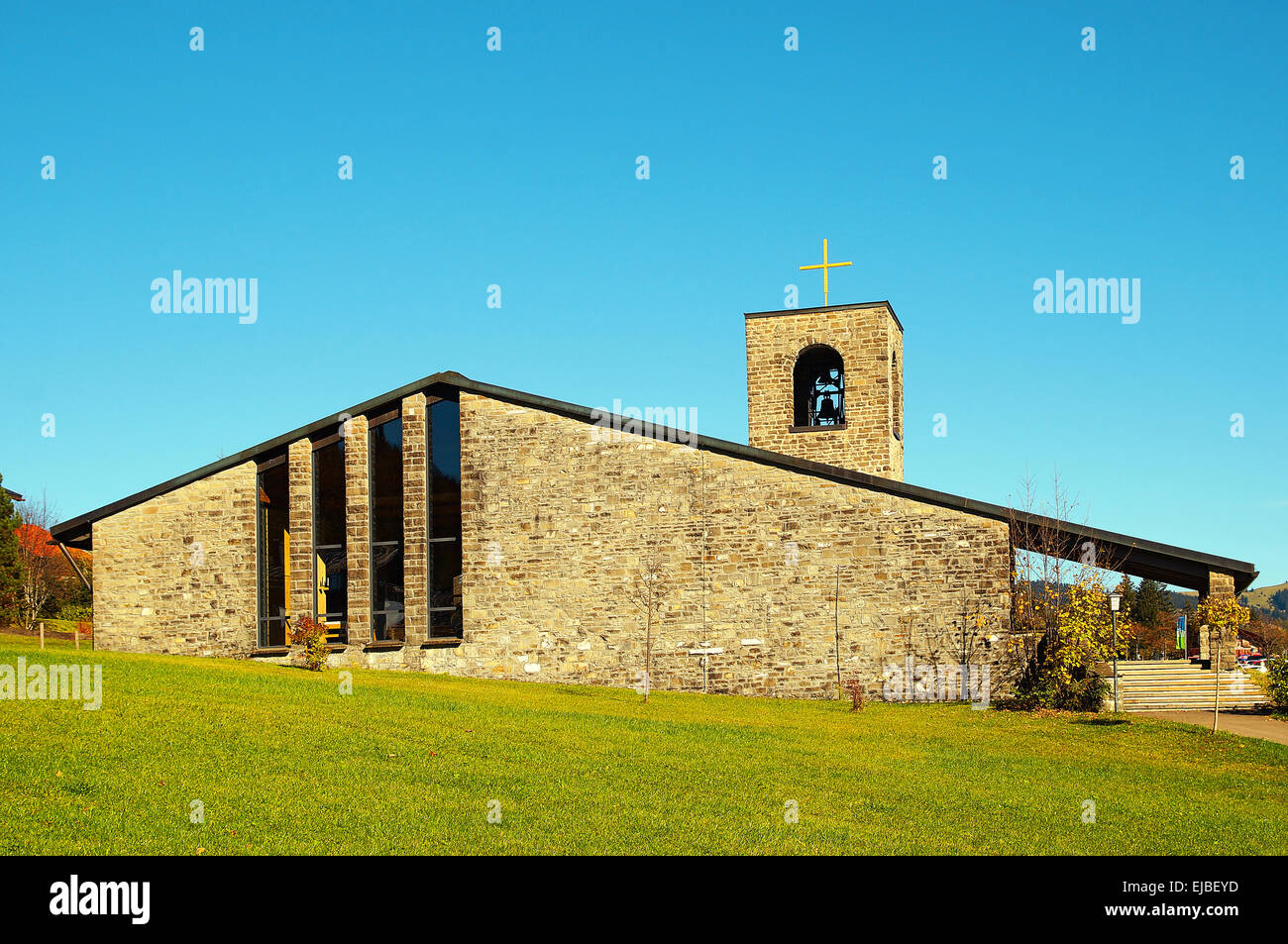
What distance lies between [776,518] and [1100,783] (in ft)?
33.7

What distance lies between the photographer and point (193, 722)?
589 inches

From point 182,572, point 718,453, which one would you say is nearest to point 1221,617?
point 718,453

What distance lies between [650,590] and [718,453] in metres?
3.44

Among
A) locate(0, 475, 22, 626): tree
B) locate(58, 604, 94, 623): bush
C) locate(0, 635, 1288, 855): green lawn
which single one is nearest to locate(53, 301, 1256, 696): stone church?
locate(0, 635, 1288, 855): green lawn

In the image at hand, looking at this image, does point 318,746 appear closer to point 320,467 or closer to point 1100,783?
point 1100,783

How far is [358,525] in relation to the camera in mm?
27406

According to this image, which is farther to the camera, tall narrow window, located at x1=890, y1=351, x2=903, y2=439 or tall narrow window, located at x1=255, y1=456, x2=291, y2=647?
tall narrow window, located at x1=890, y1=351, x2=903, y2=439

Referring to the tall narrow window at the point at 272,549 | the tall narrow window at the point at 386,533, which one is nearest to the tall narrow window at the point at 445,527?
the tall narrow window at the point at 386,533

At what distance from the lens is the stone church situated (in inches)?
942

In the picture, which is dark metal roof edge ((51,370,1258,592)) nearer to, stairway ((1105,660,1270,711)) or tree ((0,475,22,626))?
stairway ((1105,660,1270,711))

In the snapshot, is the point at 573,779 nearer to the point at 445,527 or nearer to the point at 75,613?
the point at 445,527

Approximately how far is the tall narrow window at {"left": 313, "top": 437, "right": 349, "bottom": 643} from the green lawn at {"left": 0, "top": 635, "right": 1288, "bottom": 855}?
19.9 ft

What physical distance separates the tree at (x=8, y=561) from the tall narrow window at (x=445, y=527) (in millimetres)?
21240
